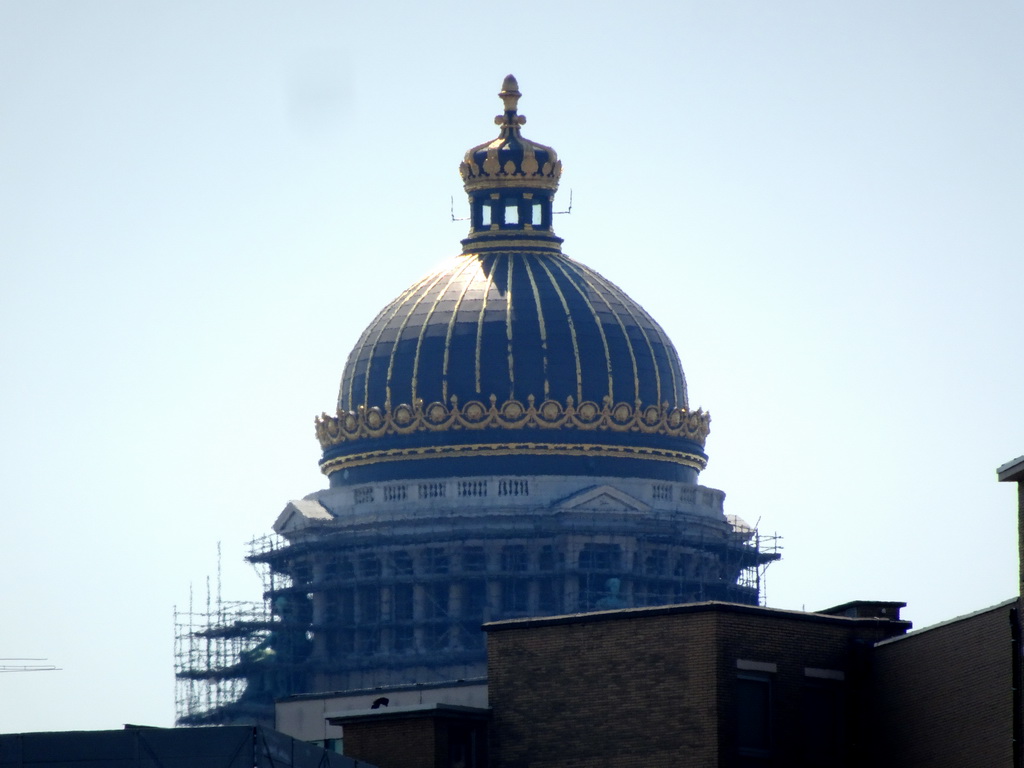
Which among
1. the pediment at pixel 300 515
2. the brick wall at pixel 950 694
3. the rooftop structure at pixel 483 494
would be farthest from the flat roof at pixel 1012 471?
the pediment at pixel 300 515

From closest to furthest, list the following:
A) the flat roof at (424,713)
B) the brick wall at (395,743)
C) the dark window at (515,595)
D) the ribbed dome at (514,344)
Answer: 1. the flat roof at (424,713)
2. the brick wall at (395,743)
3. the dark window at (515,595)
4. the ribbed dome at (514,344)

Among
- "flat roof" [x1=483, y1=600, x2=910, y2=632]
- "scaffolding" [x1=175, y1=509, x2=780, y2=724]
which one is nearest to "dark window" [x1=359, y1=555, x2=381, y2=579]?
"scaffolding" [x1=175, y1=509, x2=780, y2=724]

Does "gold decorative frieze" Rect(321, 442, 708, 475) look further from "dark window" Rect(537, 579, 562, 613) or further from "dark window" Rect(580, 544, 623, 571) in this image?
"dark window" Rect(537, 579, 562, 613)

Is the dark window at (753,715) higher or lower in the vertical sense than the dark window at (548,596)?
lower

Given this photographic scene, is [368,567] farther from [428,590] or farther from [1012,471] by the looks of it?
[1012,471]

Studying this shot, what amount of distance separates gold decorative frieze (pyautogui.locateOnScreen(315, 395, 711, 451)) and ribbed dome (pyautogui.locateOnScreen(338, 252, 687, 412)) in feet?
1.69

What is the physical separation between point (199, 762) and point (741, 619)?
1234cm

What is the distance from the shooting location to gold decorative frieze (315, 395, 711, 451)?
138 metres

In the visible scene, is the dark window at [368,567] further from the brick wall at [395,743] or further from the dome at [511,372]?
the brick wall at [395,743]

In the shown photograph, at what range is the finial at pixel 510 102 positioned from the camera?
5753 inches

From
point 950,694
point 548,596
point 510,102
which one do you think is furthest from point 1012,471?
point 510,102

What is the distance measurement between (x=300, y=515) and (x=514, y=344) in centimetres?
982

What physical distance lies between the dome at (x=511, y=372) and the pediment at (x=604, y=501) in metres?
1.88

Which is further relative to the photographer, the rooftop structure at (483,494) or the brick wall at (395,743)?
the rooftop structure at (483,494)
